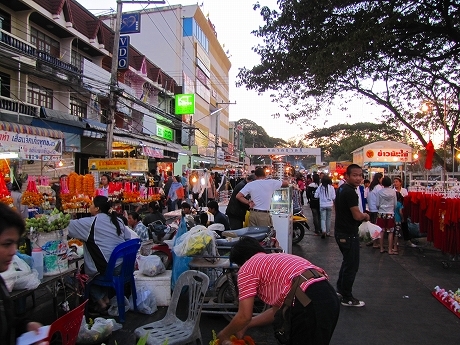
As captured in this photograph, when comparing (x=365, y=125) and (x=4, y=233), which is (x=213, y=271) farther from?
(x=365, y=125)

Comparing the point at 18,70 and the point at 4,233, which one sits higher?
the point at 18,70

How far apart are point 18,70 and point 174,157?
47.8 ft

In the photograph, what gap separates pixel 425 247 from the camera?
31.1 feet

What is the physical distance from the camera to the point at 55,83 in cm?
1797

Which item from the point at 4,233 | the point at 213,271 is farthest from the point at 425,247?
the point at 4,233

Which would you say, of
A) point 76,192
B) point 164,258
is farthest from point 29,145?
point 164,258

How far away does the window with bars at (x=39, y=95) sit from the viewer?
1636 centimetres

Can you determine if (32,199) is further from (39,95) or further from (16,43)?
(39,95)

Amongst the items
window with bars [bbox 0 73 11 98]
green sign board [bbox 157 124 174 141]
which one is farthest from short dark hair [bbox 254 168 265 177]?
green sign board [bbox 157 124 174 141]

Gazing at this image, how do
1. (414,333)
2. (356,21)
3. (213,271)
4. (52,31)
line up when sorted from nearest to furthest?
(414,333)
(213,271)
(356,21)
(52,31)

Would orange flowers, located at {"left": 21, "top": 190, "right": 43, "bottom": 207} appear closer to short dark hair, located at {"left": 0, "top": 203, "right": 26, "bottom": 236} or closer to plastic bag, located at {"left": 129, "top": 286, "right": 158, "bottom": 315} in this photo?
plastic bag, located at {"left": 129, "top": 286, "right": 158, "bottom": 315}

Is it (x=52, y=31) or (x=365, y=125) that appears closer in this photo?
(x=52, y=31)

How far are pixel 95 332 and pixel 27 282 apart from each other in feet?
2.91

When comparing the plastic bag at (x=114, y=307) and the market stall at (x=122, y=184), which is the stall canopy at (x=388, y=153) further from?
the plastic bag at (x=114, y=307)
